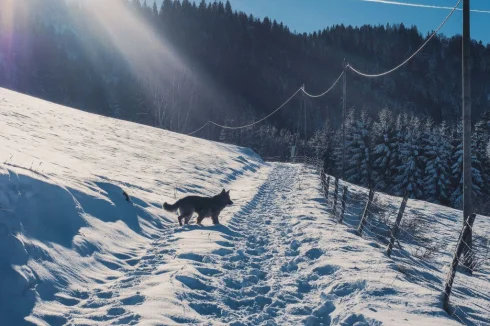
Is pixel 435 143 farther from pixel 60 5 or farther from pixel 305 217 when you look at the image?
pixel 60 5

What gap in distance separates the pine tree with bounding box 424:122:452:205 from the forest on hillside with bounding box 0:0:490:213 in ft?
0.39

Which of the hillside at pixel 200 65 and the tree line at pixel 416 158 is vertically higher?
the hillside at pixel 200 65

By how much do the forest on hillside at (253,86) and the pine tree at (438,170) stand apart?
4.6 inches

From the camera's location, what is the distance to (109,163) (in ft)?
48.3

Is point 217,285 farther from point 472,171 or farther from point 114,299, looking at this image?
point 472,171

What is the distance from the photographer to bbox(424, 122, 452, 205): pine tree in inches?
1566

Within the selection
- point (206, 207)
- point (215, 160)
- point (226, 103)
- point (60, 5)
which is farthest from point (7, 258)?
point (60, 5)

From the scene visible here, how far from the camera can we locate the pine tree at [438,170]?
131 ft

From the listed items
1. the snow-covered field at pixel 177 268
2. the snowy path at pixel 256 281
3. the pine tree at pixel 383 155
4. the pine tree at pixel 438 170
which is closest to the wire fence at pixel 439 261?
the snow-covered field at pixel 177 268

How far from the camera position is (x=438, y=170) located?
132ft

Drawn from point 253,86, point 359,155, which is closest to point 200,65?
point 253,86

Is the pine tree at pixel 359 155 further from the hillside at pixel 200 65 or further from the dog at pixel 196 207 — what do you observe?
the hillside at pixel 200 65

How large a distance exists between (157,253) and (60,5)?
156m

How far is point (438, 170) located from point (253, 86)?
418 feet
